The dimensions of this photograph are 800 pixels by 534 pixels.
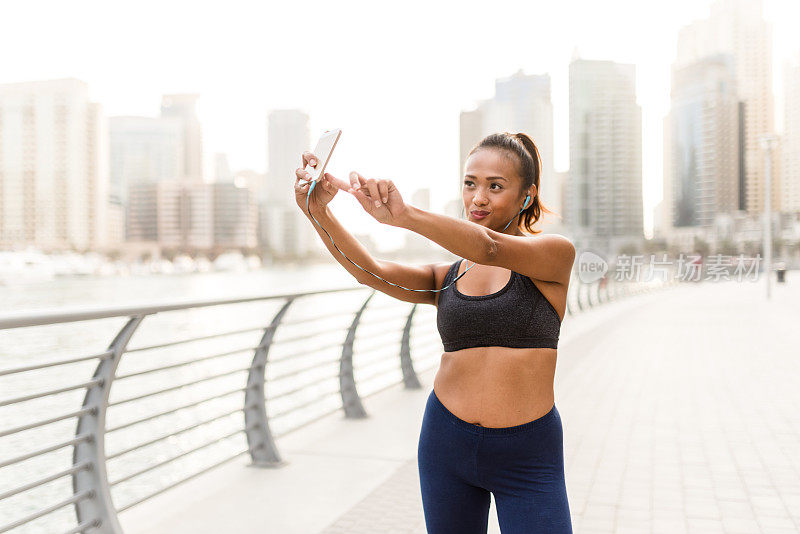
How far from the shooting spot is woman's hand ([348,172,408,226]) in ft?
4.13

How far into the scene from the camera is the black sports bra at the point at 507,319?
1661 millimetres

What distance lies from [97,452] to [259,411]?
168 cm

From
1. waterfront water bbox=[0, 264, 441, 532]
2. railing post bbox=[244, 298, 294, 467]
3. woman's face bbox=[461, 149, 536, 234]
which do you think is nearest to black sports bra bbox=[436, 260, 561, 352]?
woman's face bbox=[461, 149, 536, 234]

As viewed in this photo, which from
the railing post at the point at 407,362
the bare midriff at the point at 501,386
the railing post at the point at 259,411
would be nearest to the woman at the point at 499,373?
the bare midriff at the point at 501,386

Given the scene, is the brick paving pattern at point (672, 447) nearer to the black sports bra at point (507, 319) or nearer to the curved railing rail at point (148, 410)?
the curved railing rail at point (148, 410)

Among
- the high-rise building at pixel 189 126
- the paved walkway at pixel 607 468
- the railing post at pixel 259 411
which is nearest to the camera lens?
the paved walkway at pixel 607 468

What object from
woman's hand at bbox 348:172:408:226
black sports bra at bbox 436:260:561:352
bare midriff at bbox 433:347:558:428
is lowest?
bare midriff at bbox 433:347:558:428

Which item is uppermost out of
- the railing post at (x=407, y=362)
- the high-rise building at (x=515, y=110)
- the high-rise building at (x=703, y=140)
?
the high-rise building at (x=703, y=140)

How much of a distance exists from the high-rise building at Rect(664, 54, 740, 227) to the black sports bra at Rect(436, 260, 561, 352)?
141 ft

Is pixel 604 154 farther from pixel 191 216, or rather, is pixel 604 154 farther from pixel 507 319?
pixel 191 216

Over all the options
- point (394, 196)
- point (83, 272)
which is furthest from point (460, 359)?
point (83, 272)

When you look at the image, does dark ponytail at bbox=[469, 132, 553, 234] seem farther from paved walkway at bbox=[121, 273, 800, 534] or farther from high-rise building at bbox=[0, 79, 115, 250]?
high-rise building at bbox=[0, 79, 115, 250]

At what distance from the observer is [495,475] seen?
163 centimetres

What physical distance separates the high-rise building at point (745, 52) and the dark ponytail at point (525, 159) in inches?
1390
